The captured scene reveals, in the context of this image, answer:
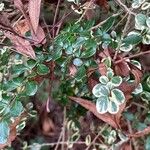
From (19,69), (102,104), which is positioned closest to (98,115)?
(102,104)

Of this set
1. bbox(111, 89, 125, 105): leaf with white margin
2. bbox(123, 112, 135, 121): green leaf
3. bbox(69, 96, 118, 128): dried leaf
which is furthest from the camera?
bbox(123, 112, 135, 121): green leaf

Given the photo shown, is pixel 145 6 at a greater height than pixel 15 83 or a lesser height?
greater

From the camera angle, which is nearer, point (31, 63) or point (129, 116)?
point (31, 63)

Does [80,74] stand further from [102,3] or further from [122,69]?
[102,3]

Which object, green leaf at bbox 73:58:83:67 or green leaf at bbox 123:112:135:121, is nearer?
green leaf at bbox 73:58:83:67

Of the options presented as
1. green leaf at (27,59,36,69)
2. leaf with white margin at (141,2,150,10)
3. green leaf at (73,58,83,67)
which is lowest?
green leaf at (73,58,83,67)

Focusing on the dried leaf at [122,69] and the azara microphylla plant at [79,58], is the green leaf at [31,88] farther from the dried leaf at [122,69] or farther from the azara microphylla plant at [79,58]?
the dried leaf at [122,69]

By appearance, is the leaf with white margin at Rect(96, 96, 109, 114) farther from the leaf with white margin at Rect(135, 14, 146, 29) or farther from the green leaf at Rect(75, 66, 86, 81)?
the leaf with white margin at Rect(135, 14, 146, 29)

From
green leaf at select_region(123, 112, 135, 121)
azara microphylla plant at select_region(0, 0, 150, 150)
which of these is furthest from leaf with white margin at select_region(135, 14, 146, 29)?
green leaf at select_region(123, 112, 135, 121)

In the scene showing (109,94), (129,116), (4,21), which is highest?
(4,21)
